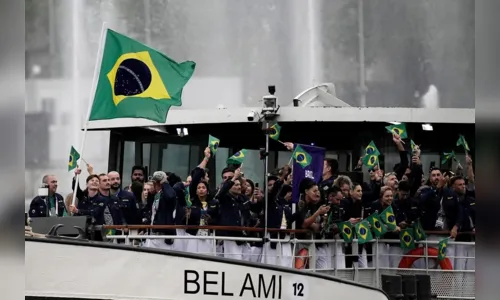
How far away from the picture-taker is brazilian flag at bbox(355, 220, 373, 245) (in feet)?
36.7

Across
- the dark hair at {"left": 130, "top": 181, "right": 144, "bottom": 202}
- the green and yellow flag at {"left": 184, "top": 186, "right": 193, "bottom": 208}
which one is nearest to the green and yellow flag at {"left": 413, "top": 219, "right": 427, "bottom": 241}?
the green and yellow flag at {"left": 184, "top": 186, "right": 193, "bottom": 208}

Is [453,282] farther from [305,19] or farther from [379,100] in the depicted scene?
[305,19]

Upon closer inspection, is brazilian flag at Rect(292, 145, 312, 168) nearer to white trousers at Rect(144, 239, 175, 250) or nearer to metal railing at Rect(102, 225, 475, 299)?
metal railing at Rect(102, 225, 475, 299)

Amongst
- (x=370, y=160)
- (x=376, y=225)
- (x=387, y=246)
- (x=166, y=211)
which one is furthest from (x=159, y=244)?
(x=387, y=246)

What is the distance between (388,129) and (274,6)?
1095 cm

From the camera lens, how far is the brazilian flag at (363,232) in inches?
440

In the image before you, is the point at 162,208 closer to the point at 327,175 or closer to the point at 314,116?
the point at 327,175

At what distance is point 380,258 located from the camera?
39.0ft

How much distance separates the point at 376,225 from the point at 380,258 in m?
0.76

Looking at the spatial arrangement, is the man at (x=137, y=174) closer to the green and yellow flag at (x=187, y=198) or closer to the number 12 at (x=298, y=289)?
the green and yellow flag at (x=187, y=198)

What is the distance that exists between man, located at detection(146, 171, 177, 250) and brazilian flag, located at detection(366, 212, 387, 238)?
1.95m

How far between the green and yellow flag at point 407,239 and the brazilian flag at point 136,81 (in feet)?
9.36

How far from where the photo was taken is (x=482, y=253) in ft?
5.69

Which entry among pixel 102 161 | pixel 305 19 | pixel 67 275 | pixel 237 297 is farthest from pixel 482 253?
pixel 102 161
